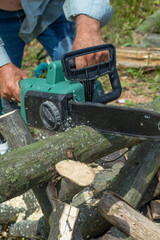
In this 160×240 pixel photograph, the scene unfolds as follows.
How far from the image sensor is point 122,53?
17.5 ft

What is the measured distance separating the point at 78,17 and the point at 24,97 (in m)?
0.78

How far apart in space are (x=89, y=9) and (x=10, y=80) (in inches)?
31.8

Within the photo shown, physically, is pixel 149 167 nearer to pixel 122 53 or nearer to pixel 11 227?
pixel 11 227

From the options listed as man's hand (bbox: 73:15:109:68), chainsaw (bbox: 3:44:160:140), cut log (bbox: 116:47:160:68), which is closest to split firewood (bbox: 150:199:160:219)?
chainsaw (bbox: 3:44:160:140)

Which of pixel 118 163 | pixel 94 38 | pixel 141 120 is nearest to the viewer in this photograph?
pixel 141 120

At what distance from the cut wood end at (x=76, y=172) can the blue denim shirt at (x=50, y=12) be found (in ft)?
3.51

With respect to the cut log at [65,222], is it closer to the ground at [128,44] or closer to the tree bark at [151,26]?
the ground at [128,44]

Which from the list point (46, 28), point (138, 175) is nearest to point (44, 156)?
point (138, 175)

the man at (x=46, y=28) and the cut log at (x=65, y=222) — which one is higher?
the man at (x=46, y=28)

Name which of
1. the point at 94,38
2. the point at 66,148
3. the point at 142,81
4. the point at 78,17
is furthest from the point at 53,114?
the point at 142,81

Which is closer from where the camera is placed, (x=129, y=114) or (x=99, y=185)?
(x=129, y=114)

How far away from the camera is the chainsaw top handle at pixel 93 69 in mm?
1946

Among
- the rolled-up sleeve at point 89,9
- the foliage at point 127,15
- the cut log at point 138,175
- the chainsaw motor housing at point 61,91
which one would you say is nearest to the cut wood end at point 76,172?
the chainsaw motor housing at point 61,91

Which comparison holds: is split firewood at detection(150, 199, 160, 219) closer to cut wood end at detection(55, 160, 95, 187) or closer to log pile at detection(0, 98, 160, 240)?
log pile at detection(0, 98, 160, 240)
